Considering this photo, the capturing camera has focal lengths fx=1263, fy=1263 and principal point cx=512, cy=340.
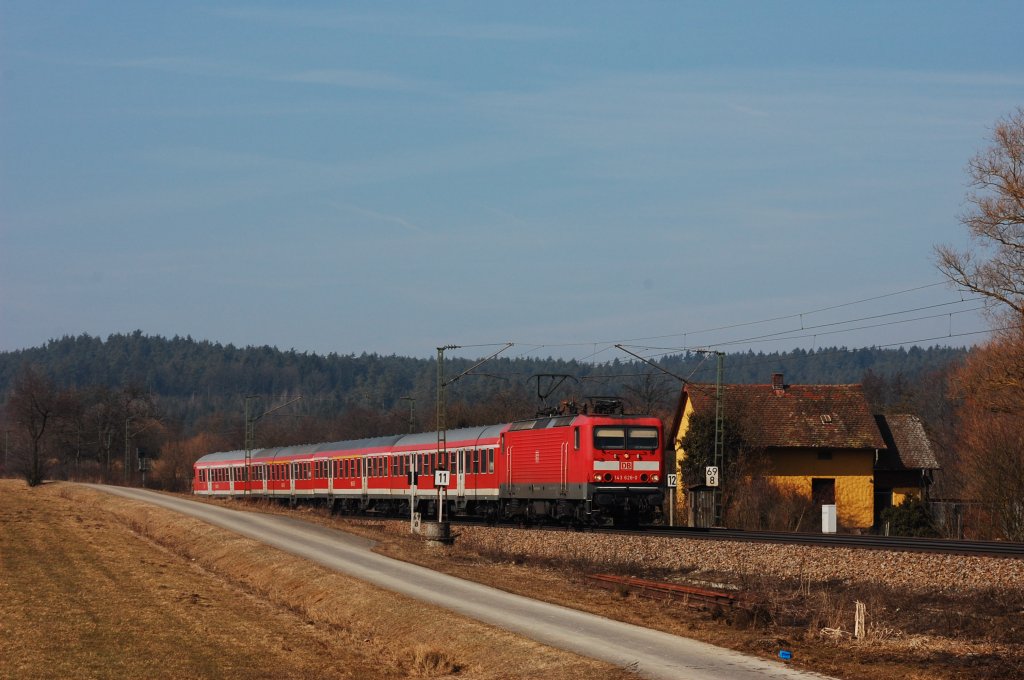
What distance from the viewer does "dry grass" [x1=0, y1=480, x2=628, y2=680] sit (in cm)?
1902

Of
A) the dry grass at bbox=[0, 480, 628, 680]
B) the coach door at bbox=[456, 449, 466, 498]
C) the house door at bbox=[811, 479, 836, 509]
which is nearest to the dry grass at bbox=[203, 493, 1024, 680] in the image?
the dry grass at bbox=[0, 480, 628, 680]

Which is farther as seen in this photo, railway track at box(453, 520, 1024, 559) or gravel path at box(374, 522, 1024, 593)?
railway track at box(453, 520, 1024, 559)

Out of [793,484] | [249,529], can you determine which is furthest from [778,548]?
[793,484]

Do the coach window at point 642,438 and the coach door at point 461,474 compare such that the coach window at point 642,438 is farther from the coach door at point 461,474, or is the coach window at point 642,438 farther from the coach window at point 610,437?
the coach door at point 461,474

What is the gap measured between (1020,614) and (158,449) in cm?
13583

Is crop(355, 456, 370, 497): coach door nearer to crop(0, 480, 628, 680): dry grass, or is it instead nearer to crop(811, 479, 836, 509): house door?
crop(811, 479, 836, 509): house door

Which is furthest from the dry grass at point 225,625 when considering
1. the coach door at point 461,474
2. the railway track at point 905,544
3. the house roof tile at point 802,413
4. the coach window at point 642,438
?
the house roof tile at point 802,413

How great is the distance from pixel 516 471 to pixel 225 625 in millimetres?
23832

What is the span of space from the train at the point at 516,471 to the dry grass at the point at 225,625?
1079cm

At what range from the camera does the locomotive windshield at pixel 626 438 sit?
136 ft

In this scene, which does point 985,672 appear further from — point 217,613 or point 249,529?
point 249,529

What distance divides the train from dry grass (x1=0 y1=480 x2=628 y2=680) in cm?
1079

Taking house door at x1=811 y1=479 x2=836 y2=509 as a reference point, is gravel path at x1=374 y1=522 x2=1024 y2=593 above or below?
below

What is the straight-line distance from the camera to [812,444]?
6825 cm
